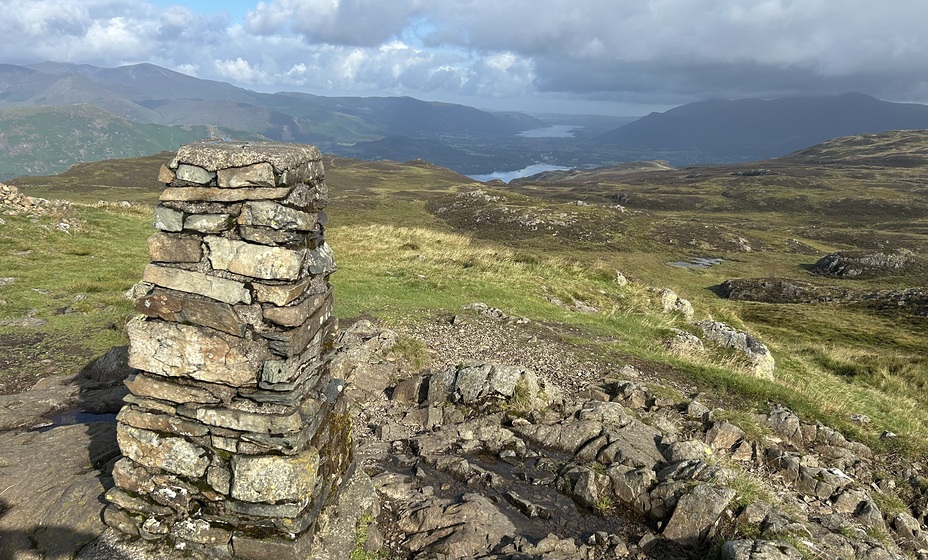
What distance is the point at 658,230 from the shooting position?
88.4m

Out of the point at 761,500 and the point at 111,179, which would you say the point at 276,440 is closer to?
the point at 761,500

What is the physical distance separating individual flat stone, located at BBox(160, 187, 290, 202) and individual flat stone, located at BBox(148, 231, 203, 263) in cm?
52

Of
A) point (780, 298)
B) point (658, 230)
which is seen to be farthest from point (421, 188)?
point (780, 298)

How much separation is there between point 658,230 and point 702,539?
289 ft

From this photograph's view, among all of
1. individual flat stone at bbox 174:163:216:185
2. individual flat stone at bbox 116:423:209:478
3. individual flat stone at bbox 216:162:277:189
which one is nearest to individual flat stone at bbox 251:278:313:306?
individual flat stone at bbox 216:162:277:189

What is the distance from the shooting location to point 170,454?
21.8 feet

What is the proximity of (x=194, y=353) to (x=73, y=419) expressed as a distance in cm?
611

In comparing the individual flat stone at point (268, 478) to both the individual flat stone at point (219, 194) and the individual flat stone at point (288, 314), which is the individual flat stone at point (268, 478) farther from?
the individual flat stone at point (219, 194)

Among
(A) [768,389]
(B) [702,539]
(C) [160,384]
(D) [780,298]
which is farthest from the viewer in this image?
(D) [780,298]

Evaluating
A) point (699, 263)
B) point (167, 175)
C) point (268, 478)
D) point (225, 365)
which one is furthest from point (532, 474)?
point (699, 263)

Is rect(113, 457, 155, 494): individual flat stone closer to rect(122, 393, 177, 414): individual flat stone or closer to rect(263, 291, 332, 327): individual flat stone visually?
rect(122, 393, 177, 414): individual flat stone

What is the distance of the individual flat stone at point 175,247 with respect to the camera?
6.38 m

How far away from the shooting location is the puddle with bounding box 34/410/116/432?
385 inches

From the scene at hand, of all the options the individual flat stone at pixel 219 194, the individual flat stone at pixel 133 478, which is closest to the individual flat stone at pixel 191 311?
the individual flat stone at pixel 219 194
